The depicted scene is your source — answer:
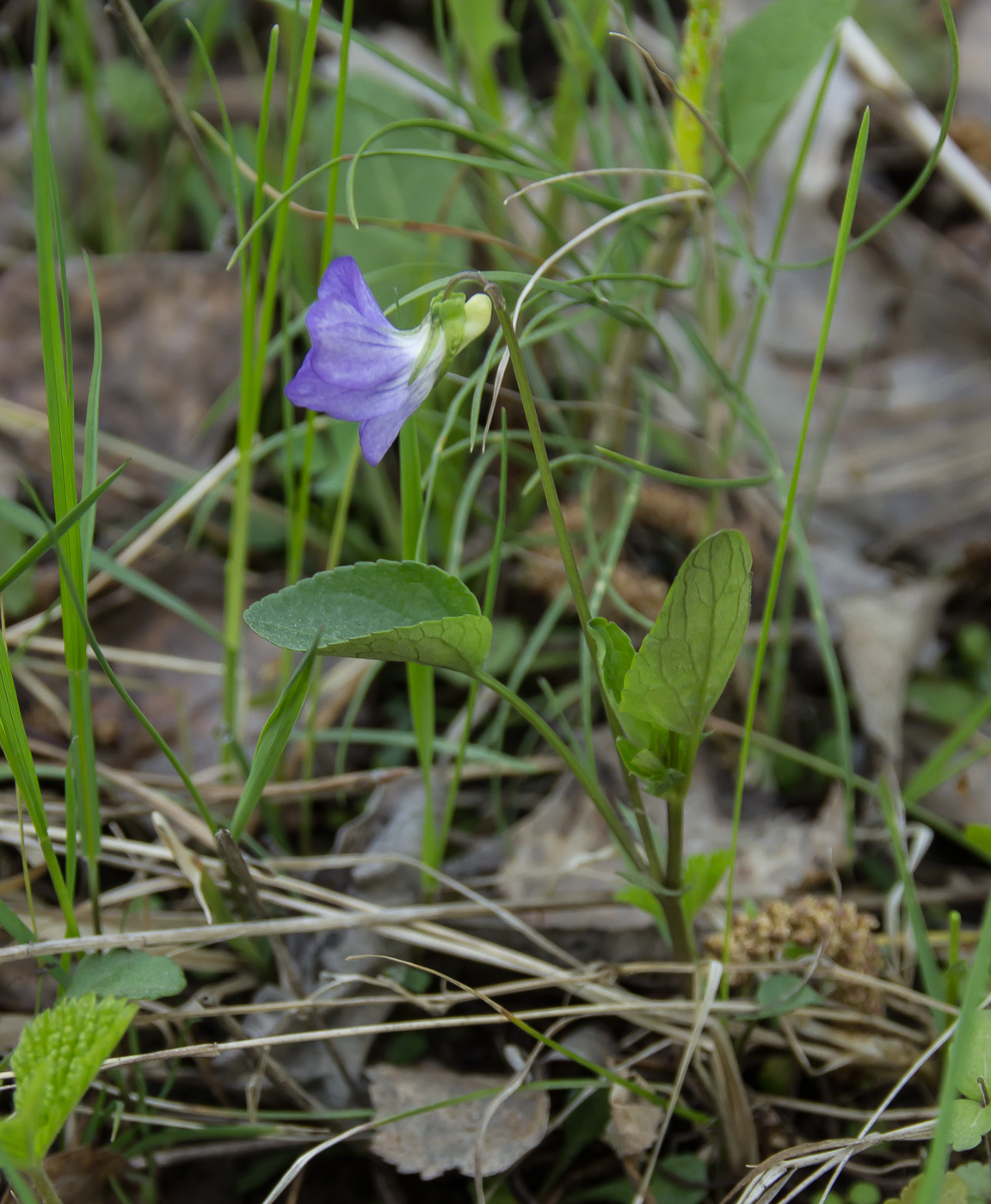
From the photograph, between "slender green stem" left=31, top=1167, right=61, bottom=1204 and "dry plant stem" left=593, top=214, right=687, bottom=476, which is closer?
"slender green stem" left=31, top=1167, right=61, bottom=1204

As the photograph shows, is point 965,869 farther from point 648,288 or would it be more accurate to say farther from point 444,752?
point 648,288

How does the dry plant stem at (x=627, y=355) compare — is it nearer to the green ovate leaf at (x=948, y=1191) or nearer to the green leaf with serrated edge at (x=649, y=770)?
the green leaf with serrated edge at (x=649, y=770)

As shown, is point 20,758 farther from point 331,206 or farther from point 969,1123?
point 969,1123

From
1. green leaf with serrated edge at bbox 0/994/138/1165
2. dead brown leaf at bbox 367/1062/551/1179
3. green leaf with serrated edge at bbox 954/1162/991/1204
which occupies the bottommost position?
dead brown leaf at bbox 367/1062/551/1179

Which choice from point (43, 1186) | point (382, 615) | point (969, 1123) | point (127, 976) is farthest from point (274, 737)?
point (969, 1123)

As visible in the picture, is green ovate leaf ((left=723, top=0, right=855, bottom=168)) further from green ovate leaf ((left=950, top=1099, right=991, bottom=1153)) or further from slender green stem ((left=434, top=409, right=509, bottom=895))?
green ovate leaf ((left=950, top=1099, right=991, bottom=1153))

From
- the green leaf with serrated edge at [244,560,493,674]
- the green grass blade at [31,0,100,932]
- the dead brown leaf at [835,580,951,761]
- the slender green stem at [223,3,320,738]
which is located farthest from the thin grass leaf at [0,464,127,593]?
the dead brown leaf at [835,580,951,761]

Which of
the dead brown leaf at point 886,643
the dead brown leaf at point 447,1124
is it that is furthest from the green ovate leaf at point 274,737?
the dead brown leaf at point 886,643
